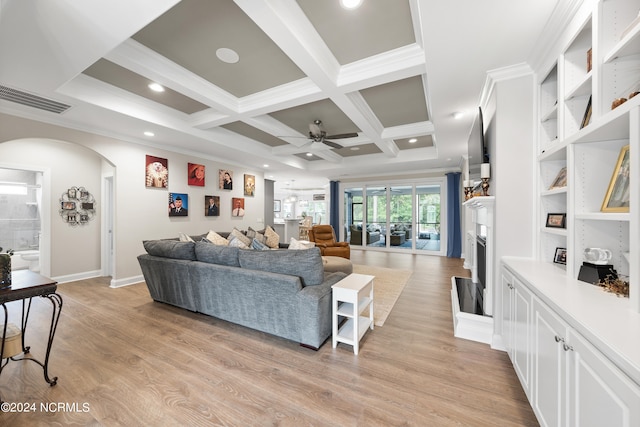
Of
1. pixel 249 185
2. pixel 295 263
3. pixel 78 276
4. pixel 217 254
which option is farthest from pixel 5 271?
pixel 249 185

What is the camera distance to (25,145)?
13.5 ft

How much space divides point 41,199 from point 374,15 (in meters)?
5.96

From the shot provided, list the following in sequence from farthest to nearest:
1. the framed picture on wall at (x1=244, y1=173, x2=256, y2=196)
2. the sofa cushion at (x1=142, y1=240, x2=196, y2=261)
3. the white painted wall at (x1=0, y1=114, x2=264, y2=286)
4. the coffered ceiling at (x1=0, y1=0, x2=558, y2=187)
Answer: the framed picture on wall at (x1=244, y1=173, x2=256, y2=196)
the white painted wall at (x1=0, y1=114, x2=264, y2=286)
the sofa cushion at (x1=142, y1=240, x2=196, y2=261)
the coffered ceiling at (x1=0, y1=0, x2=558, y2=187)

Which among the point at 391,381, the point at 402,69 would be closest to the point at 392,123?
the point at 402,69

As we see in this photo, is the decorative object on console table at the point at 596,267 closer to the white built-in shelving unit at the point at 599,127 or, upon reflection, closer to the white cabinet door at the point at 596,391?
the white built-in shelving unit at the point at 599,127

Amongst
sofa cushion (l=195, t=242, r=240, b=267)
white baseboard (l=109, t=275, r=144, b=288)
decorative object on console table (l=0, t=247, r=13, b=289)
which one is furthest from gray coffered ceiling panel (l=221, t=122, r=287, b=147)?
decorative object on console table (l=0, t=247, r=13, b=289)

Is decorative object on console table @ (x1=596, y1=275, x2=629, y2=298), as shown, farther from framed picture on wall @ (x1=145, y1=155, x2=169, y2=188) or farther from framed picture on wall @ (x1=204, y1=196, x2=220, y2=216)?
framed picture on wall @ (x1=204, y1=196, x2=220, y2=216)

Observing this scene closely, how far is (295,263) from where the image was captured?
2.37 metres

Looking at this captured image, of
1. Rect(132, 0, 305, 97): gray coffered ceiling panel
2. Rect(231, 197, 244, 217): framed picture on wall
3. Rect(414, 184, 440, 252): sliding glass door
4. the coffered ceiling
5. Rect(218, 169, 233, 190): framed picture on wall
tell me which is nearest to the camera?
the coffered ceiling

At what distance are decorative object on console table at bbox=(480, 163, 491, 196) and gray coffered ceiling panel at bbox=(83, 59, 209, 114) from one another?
389cm

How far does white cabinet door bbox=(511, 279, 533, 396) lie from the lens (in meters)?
1.48

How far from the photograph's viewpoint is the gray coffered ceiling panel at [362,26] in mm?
1929

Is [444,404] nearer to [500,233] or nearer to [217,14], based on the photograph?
[500,233]

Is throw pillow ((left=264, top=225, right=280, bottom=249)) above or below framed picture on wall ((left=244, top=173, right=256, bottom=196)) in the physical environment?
below
